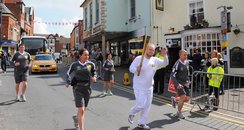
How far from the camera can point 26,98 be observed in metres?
10.7

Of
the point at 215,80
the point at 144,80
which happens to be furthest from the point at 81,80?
the point at 215,80

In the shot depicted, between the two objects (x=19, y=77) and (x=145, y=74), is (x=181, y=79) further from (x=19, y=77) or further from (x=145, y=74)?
(x=19, y=77)

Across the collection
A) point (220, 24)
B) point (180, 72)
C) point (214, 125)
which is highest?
point (220, 24)

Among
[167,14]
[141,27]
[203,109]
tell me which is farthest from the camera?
[141,27]

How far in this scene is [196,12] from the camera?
1812 centimetres

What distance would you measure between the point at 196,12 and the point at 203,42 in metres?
2.19

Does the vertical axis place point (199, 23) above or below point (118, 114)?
above

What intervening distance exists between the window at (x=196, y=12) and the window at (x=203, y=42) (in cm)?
112

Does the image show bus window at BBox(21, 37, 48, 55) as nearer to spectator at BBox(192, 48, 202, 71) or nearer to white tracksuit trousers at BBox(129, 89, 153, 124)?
spectator at BBox(192, 48, 202, 71)

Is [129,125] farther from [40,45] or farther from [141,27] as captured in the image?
[40,45]

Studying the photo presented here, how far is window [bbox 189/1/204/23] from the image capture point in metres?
17.8

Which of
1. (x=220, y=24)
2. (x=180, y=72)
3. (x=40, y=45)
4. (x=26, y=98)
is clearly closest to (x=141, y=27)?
(x=220, y=24)

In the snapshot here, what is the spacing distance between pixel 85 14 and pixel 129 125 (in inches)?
1113

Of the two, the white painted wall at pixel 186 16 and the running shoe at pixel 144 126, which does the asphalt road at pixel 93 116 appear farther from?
the white painted wall at pixel 186 16
